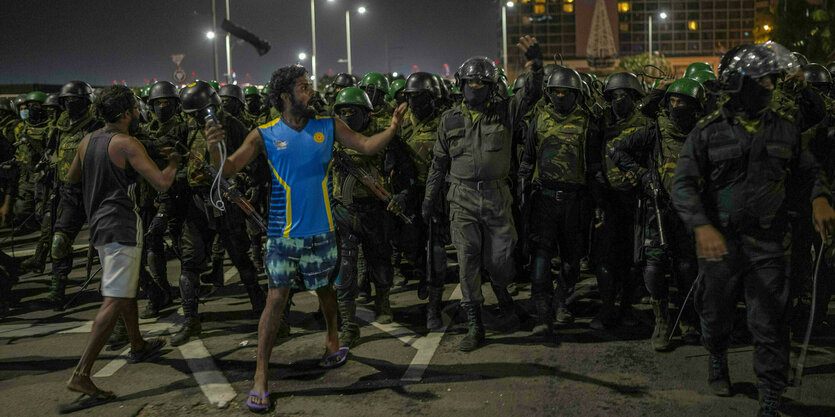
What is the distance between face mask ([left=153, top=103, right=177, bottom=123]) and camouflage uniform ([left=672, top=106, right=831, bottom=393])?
512 cm

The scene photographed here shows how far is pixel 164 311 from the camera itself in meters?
7.34

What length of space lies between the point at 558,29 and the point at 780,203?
129820 mm

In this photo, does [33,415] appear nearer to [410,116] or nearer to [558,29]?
[410,116]

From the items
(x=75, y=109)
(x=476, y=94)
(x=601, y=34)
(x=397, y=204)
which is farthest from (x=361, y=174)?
(x=601, y=34)

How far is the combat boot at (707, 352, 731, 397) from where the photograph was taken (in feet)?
14.8

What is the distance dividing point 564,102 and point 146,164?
354cm

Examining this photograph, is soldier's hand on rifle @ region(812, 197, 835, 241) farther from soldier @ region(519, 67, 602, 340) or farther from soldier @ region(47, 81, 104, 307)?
soldier @ region(47, 81, 104, 307)

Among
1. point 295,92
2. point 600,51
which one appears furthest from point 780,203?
point 600,51

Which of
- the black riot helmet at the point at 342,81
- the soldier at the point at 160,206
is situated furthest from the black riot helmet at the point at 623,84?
the black riot helmet at the point at 342,81

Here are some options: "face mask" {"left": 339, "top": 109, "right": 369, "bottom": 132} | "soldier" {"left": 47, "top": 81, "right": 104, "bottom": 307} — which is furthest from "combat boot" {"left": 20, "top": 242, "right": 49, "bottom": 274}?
"face mask" {"left": 339, "top": 109, "right": 369, "bottom": 132}

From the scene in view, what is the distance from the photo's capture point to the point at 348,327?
5.91 meters

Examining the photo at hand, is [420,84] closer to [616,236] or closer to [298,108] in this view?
[616,236]

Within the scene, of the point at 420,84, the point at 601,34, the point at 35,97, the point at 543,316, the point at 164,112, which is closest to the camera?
the point at 543,316

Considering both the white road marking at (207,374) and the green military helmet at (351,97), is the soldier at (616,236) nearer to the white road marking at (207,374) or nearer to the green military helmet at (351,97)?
the green military helmet at (351,97)
